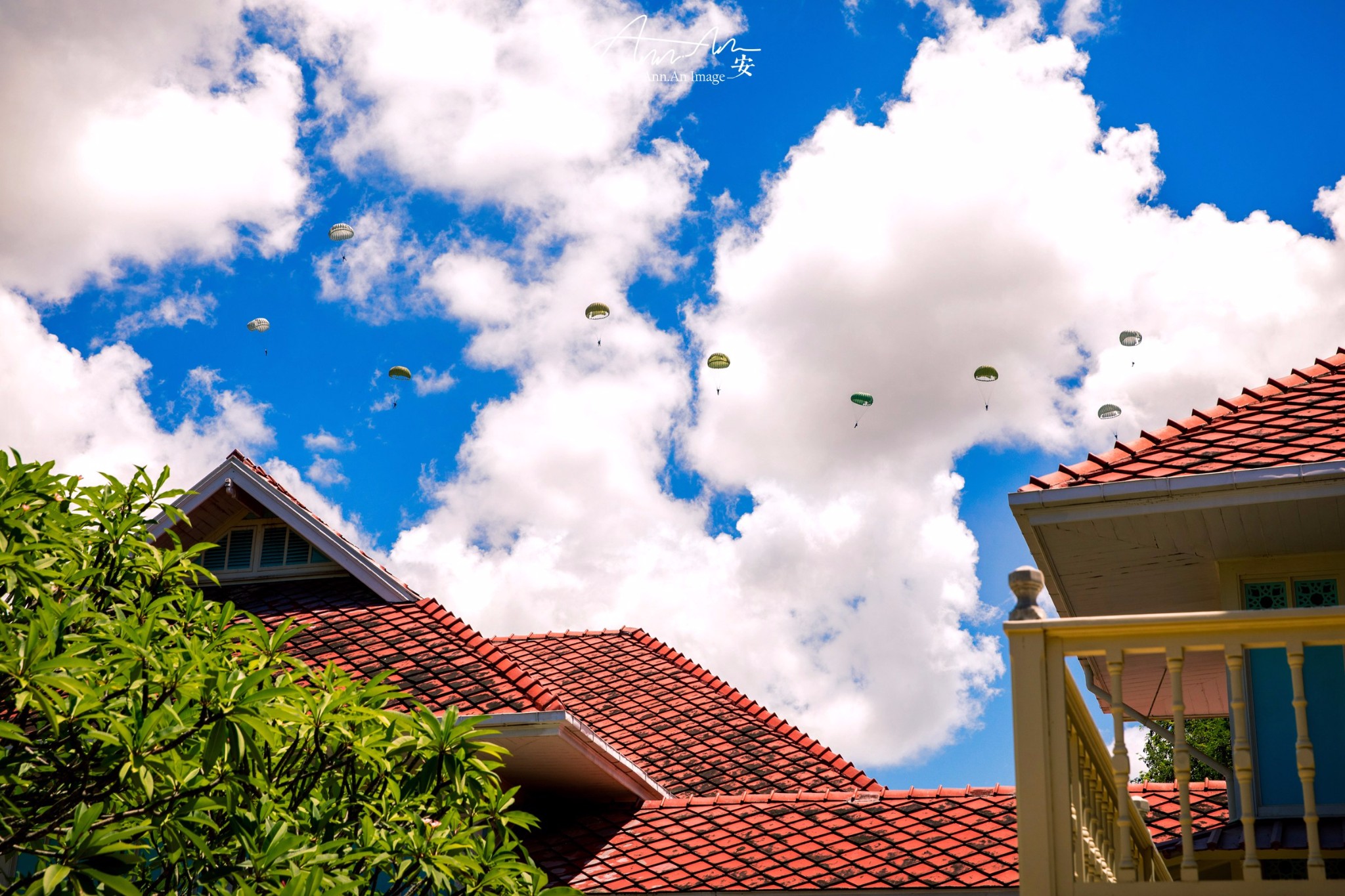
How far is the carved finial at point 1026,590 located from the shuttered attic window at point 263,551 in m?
10.1

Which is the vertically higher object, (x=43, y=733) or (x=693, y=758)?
(x=693, y=758)

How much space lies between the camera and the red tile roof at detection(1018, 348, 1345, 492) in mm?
7609

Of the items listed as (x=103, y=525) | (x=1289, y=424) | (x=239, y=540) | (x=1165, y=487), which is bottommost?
(x=103, y=525)

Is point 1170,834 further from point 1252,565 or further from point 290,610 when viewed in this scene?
point 290,610

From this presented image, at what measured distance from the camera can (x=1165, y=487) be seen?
7496 millimetres

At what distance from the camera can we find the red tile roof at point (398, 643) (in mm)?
11617

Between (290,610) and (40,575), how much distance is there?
7591mm

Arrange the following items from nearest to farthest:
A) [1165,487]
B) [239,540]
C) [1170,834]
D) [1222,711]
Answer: [1165,487]
[1170,834]
[1222,711]
[239,540]

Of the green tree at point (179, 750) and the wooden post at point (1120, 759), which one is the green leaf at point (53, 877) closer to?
the green tree at point (179, 750)

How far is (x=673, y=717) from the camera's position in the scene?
14.8 m

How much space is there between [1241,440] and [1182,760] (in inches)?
130

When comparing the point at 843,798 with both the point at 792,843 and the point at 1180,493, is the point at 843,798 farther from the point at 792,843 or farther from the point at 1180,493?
the point at 1180,493

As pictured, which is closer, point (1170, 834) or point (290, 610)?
point (1170, 834)

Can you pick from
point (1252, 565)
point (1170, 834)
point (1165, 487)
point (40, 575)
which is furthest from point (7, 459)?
point (1170, 834)
